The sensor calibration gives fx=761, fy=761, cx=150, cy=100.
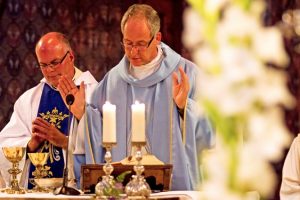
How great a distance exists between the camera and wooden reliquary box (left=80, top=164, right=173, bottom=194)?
2.99 meters

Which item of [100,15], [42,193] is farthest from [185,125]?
[100,15]

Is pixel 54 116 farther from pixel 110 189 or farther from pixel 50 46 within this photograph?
pixel 110 189

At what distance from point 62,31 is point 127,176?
4617 millimetres

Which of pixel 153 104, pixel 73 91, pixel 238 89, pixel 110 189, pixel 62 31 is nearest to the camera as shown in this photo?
pixel 238 89

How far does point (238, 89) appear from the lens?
2.54 feet

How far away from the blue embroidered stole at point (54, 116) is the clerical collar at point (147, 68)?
2.23 ft

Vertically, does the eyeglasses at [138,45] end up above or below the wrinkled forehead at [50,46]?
below

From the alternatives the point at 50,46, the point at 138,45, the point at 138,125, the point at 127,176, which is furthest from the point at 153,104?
the point at 138,125

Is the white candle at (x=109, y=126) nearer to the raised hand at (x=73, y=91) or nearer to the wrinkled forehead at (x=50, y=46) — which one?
the raised hand at (x=73, y=91)

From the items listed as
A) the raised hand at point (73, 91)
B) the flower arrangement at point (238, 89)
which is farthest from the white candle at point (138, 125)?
the flower arrangement at point (238, 89)

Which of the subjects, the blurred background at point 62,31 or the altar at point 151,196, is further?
the blurred background at point 62,31

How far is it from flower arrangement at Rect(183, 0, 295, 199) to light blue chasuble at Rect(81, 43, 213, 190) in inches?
108

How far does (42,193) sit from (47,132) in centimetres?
62

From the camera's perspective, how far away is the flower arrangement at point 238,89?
2.48ft
